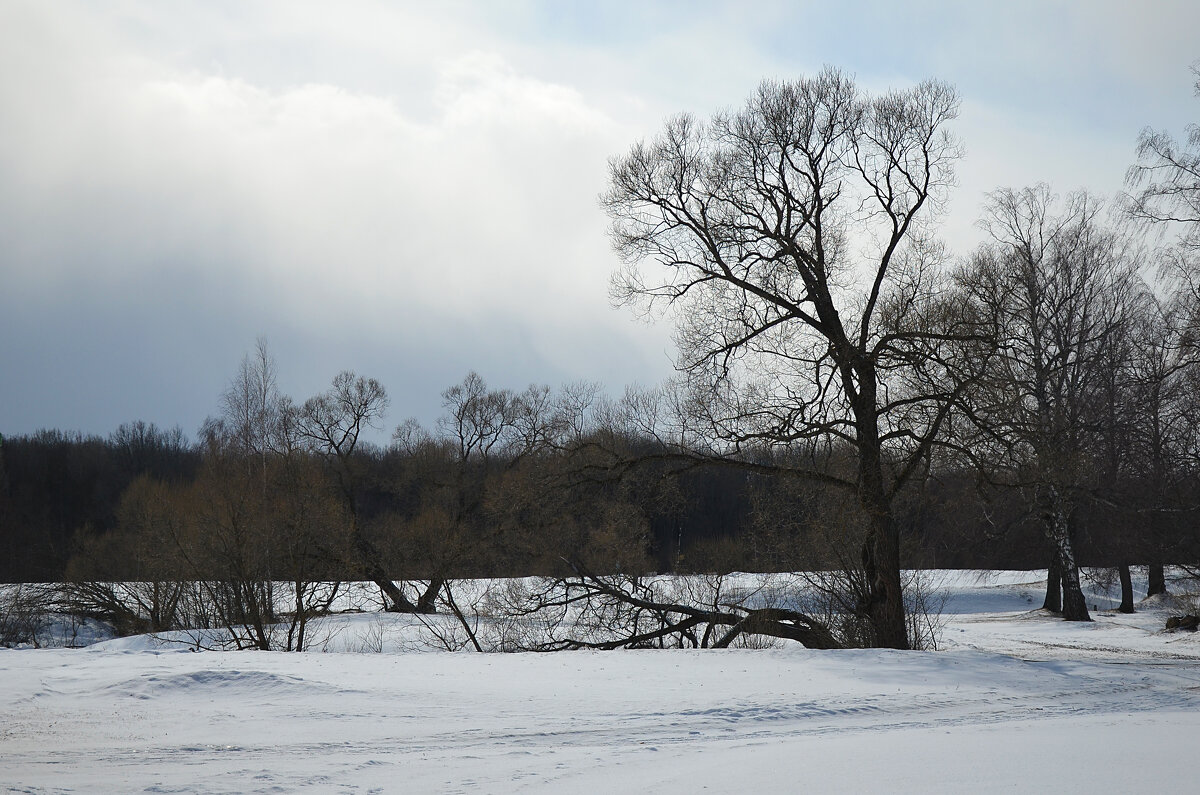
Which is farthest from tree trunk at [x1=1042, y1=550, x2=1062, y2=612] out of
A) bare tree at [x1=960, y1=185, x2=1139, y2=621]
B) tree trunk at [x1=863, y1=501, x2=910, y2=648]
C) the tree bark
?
tree trunk at [x1=863, y1=501, x2=910, y2=648]

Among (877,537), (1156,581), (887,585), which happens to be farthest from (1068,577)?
(877,537)

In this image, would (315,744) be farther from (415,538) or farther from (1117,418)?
(1117,418)

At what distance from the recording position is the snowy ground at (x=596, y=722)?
6.66 meters

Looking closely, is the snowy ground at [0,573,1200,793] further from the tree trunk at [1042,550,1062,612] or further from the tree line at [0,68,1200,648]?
the tree trunk at [1042,550,1062,612]

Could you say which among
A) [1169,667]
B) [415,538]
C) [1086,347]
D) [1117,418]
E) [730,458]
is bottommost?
[1169,667]

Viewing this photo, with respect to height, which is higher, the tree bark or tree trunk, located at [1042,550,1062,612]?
the tree bark

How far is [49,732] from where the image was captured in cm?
802

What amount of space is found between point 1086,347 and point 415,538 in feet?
78.8

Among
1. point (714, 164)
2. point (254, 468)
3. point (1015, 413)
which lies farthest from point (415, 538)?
point (1015, 413)

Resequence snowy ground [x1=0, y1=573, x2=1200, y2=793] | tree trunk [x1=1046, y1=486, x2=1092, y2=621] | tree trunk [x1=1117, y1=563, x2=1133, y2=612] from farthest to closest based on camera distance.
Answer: tree trunk [x1=1117, y1=563, x2=1133, y2=612] < tree trunk [x1=1046, y1=486, x2=1092, y2=621] < snowy ground [x1=0, y1=573, x2=1200, y2=793]

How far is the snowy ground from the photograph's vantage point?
6664mm

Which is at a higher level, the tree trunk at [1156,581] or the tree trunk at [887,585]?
the tree trunk at [887,585]

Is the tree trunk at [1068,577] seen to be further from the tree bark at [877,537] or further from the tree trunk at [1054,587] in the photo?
the tree bark at [877,537]

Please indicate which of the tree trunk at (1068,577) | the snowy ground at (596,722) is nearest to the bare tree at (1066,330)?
the tree trunk at (1068,577)
